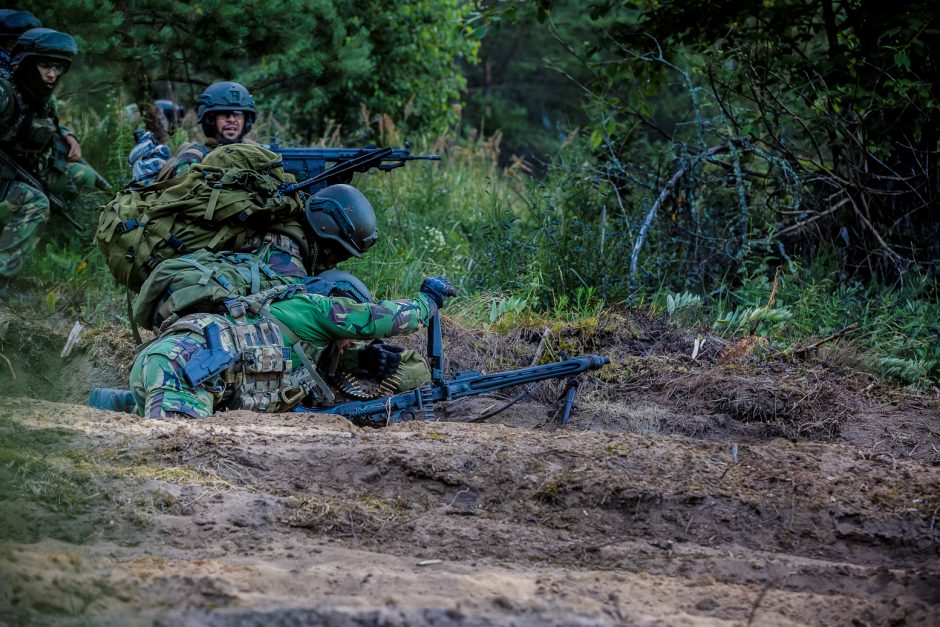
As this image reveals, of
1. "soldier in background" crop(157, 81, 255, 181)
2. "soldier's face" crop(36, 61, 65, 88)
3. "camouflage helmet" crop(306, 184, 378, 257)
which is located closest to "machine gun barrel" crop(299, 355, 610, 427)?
"camouflage helmet" crop(306, 184, 378, 257)

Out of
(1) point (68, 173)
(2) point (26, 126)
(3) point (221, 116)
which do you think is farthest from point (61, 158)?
(3) point (221, 116)

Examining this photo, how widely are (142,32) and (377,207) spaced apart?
95.4 inches

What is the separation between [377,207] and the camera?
8.88 meters

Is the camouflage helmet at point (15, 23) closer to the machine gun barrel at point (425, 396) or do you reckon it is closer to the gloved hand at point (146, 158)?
the gloved hand at point (146, 158)

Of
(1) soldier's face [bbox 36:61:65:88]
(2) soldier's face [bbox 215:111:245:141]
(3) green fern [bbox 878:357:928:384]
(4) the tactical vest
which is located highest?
(1) soldier's face [bbox 36:61:65:88]

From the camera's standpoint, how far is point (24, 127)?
24.9ft

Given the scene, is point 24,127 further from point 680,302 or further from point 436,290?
point 680,302

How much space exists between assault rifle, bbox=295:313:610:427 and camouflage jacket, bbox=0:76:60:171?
370 centimetres

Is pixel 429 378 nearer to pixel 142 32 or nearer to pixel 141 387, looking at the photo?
pixel 141 387

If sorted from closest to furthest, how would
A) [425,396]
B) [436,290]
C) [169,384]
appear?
[169,384] → [425,396] → [436,290]

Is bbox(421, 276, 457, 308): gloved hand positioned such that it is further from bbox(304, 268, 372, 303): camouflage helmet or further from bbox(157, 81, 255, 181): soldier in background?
bbox(157, 81, 255, 181): soldier in background

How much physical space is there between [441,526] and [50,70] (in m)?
5.50

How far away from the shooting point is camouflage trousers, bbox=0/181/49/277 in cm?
742

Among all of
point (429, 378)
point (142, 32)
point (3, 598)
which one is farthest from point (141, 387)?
point (142, 32)
